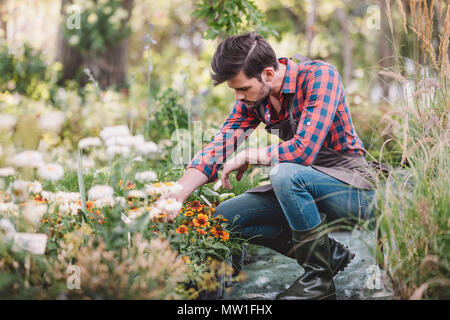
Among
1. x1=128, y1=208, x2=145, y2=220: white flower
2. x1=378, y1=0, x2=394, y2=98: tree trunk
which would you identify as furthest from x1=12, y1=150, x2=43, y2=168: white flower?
x1=378, y1=0, x2=394, y2=98: tree trunk

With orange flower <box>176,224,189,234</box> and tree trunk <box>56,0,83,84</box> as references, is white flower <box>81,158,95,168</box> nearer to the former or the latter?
orange flower <box>176,224,189,234</box>

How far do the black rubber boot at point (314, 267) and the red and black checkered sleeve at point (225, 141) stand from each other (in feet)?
1.82

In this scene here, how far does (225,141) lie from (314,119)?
22.2 inches

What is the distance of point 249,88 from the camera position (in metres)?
2.13

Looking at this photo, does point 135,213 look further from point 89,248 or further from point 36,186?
point 36,186

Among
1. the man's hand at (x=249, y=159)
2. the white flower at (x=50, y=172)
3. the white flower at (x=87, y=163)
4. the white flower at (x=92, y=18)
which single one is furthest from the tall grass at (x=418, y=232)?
the white flower at (x=92, y=18)

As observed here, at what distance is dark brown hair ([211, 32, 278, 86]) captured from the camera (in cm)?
207

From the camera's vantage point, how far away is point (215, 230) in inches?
82.7

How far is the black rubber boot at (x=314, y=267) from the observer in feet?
6.32

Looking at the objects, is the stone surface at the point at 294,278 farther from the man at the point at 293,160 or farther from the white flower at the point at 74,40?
the white flower at the point at 74,40

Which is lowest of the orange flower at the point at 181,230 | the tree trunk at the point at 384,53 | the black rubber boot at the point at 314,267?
the black rubber boot at the point at 314,267

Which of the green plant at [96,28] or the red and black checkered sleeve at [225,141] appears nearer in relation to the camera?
the red and black checkered sleeve at [225,141]

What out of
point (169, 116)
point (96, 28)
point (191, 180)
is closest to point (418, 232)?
point (191, 180)

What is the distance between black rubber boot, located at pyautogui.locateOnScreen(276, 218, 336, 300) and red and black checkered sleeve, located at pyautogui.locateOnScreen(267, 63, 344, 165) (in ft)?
Result: 1.09
